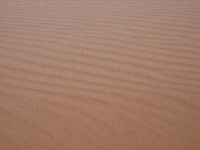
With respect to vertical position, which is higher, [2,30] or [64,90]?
[2,30]

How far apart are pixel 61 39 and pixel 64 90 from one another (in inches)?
49.7

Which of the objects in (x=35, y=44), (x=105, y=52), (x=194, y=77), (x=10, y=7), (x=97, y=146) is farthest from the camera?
(x=10, y=7)

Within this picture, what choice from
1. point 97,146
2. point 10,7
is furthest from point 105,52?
point 10,7

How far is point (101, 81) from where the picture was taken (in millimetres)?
3289

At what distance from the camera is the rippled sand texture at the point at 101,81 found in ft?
Result: 8.91

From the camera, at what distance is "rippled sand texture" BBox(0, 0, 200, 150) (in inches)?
107

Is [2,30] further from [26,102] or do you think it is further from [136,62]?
[136,62]

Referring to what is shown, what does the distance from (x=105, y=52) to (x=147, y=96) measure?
3.39 feet

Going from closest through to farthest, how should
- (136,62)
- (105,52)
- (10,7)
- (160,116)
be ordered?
(160,116) < (136,62) < (105,52) < (10,7)

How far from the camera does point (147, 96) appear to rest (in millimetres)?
3080

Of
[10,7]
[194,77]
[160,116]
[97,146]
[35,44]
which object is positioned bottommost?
[97,146]

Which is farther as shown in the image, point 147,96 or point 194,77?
point 194,77

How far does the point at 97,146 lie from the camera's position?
263 cm

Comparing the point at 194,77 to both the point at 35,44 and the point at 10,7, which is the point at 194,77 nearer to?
the point at 35,44
